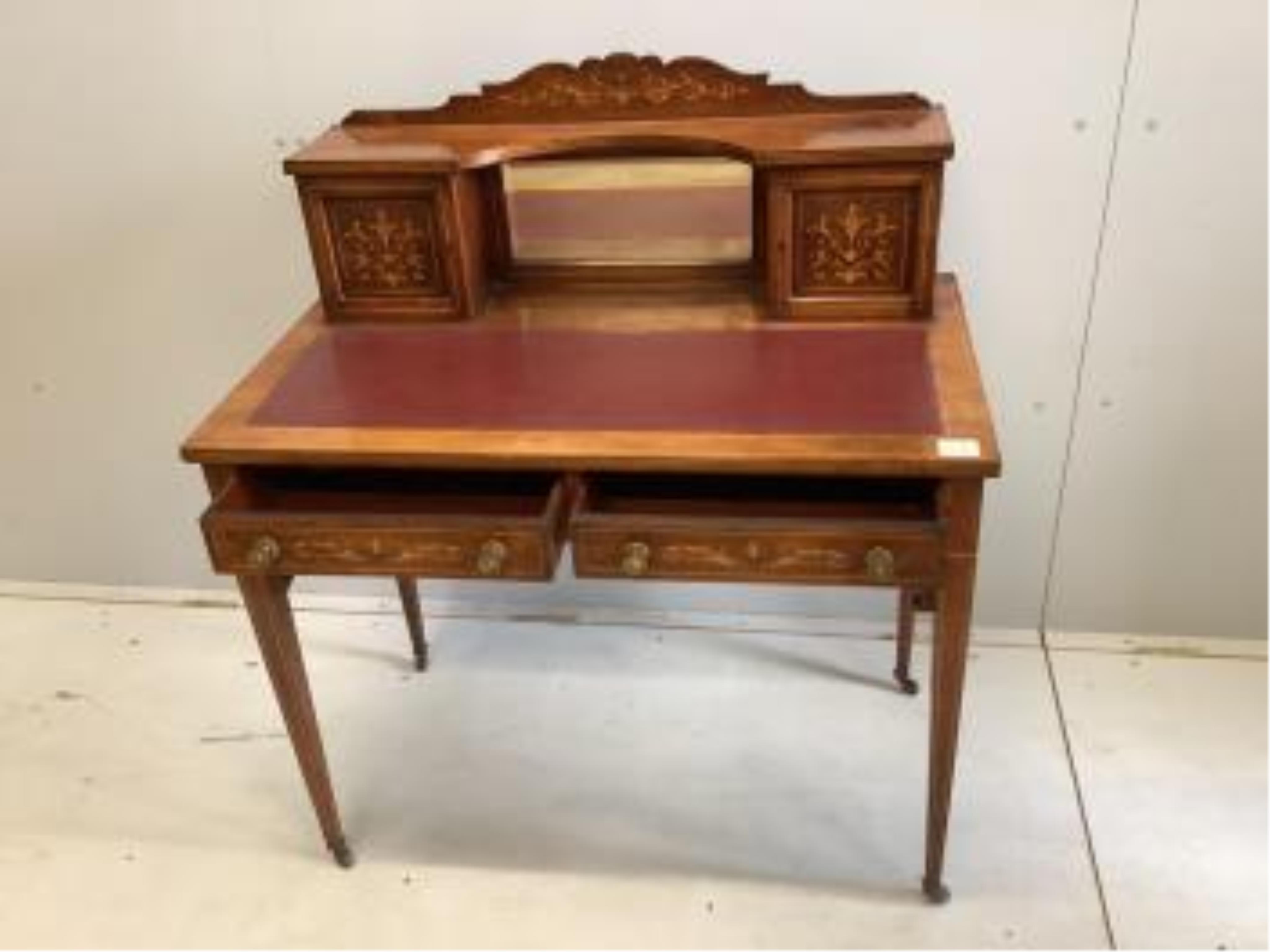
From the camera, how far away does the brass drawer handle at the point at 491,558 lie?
46.1 inches

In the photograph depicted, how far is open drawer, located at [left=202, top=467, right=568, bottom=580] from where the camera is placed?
3.84ft

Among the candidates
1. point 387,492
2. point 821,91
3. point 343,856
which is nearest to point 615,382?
point 387,492

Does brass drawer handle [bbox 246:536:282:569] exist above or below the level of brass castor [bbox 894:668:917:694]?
above

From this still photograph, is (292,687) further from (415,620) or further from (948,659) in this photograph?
(948,659)

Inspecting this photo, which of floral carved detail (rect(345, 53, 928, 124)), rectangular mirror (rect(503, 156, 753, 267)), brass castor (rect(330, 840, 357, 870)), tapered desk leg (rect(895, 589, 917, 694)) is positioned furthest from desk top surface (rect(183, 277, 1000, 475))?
brass castor (rect(330, 840, 357, 870))

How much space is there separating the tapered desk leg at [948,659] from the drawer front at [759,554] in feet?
0.08

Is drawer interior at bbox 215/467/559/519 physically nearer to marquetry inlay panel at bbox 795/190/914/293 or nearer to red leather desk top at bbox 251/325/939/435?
red leather desk top at bbox 251/325/939/435

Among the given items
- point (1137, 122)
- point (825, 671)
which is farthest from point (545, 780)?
point (1137, 122)

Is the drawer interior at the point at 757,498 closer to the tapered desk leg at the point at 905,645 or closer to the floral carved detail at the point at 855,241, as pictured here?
the floral carved detail at the point at 855,241

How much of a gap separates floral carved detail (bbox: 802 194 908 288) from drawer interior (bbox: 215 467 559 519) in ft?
1.39

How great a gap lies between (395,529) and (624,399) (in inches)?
11.3

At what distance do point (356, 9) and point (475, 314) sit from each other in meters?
0.47

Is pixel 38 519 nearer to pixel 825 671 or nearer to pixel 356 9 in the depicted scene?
pixel 356 9

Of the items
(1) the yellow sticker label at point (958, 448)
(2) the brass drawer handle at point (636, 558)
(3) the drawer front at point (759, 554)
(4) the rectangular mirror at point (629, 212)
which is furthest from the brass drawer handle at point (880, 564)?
(4) the rectangular mirror at point (629, 212)
